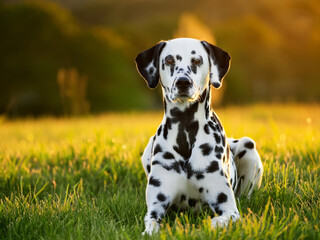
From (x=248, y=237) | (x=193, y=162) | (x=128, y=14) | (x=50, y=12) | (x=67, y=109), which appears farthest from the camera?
(x=128, y=14)

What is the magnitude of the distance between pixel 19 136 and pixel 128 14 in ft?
69.1

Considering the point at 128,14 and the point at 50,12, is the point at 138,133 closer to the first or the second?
the point at 50,12

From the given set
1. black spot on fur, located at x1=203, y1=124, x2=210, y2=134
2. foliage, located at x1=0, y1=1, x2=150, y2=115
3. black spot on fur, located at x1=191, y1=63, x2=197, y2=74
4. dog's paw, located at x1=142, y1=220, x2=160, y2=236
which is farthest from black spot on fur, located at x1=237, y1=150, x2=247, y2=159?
foliage, located at x1=0, y1=1, x2=150, y2=115

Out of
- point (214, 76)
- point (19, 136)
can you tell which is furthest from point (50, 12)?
point (214, 76)

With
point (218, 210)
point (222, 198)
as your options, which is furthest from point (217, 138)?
point (218, 210)

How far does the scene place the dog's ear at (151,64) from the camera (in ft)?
12.1

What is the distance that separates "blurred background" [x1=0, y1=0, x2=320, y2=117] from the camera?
70.6 ft

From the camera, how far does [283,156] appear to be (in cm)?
565

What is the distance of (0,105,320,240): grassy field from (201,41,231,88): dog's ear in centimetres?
119

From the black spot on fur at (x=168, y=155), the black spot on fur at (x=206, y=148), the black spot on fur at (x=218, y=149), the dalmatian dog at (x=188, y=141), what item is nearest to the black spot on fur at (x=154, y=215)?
the dalmatian dog at (x=188, y=141)

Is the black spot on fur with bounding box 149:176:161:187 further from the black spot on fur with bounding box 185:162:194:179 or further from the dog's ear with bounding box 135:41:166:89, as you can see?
the dog's ear with bounding box 135:41:166:89

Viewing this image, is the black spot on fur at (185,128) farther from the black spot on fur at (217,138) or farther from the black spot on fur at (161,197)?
the black spot on fur at (161,197)

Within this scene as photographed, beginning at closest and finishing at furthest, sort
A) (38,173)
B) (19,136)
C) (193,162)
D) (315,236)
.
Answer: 1. (315,236)
2. (193,162)
3. (38,173)
4. (19,136)

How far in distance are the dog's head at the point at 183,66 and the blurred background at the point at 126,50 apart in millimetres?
15683
